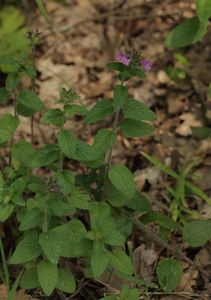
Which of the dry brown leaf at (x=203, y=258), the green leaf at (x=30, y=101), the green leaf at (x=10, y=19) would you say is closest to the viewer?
the green leaf at (x=30, y=101)

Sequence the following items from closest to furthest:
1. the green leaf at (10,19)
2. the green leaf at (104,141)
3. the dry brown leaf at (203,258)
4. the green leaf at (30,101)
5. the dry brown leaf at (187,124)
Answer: the green leaf at (104,141)
the green leaf at (30,101)
the dry brown leaf at (203,258)
the dry brown leaf at (187,124)
the green leaf at (10,19)

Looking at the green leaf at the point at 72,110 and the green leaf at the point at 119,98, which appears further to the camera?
the green leaf at the point at 119,98

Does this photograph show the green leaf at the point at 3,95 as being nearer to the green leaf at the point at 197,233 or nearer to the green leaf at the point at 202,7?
the green leaf at the point at 202,7

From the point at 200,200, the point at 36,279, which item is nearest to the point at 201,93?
the point at 200,200

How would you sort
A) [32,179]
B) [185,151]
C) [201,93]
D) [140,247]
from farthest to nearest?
[201,93], [185,151], [140,247], [32,179]

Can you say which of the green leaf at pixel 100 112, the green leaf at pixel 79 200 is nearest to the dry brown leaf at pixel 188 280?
the green leaf at pixel 79 200

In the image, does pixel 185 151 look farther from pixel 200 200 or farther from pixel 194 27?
pixel 194 27

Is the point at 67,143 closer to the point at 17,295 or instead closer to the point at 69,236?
the point at 69,236
